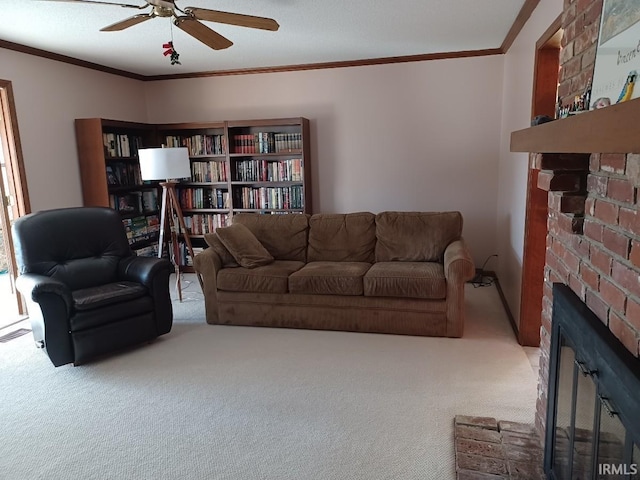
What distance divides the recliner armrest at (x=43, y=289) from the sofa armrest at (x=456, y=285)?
8.51 ft

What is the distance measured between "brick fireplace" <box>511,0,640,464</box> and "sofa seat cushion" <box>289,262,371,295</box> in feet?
5.43

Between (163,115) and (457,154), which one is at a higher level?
(163,115)

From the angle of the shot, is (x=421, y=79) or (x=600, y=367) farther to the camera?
(x=421, y=79)

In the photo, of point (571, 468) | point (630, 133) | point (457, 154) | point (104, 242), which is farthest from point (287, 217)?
point (630, 133)

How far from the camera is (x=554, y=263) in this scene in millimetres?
1806

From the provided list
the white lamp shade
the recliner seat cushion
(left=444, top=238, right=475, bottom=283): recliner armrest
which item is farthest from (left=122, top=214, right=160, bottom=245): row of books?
(left=444, top=238, right=475, bottom=283): recliner armrest

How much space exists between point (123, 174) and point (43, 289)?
2314mm

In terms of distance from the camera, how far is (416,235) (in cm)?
387

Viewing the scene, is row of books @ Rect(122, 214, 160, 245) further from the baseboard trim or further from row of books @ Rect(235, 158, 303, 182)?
the baseboard trim

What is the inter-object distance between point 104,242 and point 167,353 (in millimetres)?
1126

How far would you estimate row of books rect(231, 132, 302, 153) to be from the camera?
16.2 ft

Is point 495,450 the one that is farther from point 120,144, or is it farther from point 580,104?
point 120,144

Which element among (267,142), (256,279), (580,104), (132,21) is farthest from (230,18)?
(267,142)

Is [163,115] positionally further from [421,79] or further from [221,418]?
[221,418]
